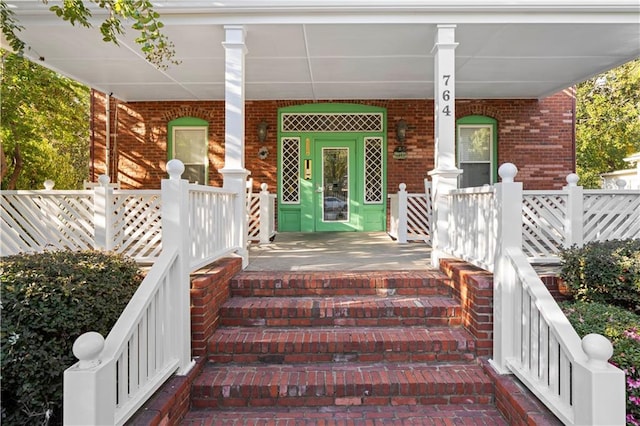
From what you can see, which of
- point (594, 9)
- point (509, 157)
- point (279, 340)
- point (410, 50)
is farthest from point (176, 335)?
point (509, 157)

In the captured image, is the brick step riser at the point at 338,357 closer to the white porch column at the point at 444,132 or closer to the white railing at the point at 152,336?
the white railing at the point at 152,336

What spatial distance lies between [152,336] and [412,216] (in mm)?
5104

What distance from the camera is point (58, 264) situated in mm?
2641

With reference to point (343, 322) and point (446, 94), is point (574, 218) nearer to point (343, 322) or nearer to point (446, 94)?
point (446, 94)

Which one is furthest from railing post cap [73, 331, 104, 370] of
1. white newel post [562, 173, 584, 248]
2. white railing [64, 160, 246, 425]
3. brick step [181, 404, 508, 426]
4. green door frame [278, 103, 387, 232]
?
green door frame [278, 103, 387, 232]

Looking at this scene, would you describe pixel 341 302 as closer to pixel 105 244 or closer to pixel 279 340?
pixel 279 340

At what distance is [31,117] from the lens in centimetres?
857

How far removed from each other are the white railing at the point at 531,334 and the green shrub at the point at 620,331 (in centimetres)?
41

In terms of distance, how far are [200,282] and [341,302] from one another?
4.00 ft

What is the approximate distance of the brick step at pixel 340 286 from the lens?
12.1 feet

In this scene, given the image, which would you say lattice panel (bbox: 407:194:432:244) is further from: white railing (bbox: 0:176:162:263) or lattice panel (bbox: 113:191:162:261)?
white railing (bbox: 0:176:162:263)

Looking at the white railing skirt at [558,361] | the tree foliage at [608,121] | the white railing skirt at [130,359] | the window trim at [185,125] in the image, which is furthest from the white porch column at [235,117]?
the tree foliage at [608,121]

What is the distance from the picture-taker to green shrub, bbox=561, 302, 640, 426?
7.62ft

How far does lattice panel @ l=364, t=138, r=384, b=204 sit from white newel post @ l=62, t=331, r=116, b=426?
6.69 metres
